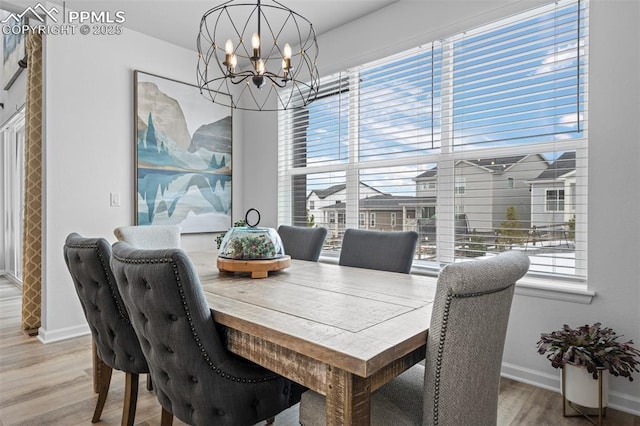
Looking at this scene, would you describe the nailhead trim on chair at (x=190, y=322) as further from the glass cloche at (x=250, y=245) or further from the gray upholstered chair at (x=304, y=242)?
the gray upholstered chair at (x=304, y=242)

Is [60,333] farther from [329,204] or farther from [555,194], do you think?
[555,194]

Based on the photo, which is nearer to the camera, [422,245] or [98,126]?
[422,245]

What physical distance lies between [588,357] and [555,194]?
3.07 ft

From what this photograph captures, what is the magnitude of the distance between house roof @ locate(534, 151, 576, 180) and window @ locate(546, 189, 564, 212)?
0.28 feet

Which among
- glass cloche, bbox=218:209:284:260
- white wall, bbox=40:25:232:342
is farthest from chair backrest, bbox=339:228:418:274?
white wall, bbox=40:25:232:342

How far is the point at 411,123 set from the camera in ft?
9.83

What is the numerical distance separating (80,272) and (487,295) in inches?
63.5

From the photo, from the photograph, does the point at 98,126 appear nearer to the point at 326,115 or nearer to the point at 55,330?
the point at 55,330

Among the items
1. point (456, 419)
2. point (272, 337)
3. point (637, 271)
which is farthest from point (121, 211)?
point (637, 271)

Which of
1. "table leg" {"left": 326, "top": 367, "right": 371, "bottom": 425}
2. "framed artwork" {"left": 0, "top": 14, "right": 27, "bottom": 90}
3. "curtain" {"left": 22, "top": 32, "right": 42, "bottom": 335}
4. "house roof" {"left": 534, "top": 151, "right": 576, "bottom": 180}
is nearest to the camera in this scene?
"table leg" {"left": 326, "top": 367, "right": 371, "bottom": 425}

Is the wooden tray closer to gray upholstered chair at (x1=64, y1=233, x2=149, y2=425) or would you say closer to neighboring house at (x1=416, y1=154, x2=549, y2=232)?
gray upholstered chair at (x1=64, y1=233, x2=149, y2=425)

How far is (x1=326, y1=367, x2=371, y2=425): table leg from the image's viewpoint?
3.26ft

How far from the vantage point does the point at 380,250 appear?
236cm

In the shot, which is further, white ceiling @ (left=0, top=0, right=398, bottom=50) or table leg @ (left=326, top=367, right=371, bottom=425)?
white ceiling @ (left=0, top=0, right=398, bottom=50)
